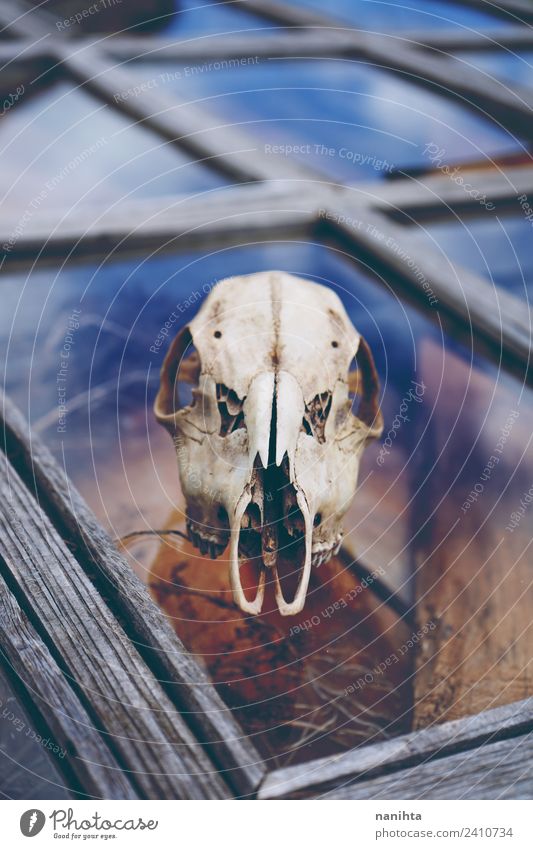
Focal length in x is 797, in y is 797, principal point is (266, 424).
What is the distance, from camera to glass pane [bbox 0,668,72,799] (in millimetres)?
847

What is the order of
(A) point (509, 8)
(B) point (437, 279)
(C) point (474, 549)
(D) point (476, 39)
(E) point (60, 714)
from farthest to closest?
(A) point (509, 8) < (D) point (476, 39) < (B) point (437, 279) < (C) point (474, 549) < (E) point (60, 714)

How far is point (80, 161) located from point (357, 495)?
1371mm

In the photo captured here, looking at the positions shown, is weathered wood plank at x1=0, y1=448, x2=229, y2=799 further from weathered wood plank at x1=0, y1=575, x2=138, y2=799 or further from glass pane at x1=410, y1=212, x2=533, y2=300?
glass pane at x1=410, y1=212, x2=533, y2=300

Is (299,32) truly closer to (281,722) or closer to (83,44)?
(83,44)

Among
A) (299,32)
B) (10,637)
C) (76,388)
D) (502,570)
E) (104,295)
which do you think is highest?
(299,32)

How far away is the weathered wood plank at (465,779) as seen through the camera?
2.77 ft

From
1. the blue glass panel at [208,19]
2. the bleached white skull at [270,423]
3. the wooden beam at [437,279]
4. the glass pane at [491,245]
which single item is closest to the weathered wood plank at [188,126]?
the wooden beam at [437,279]

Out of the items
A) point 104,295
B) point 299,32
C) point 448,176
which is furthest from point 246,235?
point 299,32

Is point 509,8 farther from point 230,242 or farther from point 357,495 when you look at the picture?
point 357,495

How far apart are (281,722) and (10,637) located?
322 mm

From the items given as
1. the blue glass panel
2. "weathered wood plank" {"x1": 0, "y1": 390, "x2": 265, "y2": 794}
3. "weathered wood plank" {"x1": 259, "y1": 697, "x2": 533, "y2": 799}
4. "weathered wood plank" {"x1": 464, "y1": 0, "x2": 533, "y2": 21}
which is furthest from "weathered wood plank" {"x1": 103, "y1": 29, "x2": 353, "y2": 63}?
"weathered wood plank" {"x1": 259, "y1": 697, "x2": 533, "y2": 799}

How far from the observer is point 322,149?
7.23ft

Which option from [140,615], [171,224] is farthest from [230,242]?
[140,615]

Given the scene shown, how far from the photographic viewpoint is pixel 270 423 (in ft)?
3.25
